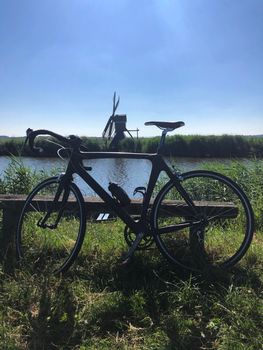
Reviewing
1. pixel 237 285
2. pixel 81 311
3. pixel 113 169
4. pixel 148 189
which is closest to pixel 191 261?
pixel 237 285

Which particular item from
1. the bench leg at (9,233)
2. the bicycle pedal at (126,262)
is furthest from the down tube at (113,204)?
the bench leg at (9,233)

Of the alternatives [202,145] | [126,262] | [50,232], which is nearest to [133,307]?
[126,262]

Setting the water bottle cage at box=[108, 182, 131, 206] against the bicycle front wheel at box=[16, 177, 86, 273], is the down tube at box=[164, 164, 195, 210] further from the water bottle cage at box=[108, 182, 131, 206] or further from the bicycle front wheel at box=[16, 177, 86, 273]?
the bicycle front wheel at box=[16, 177, 86, 273]

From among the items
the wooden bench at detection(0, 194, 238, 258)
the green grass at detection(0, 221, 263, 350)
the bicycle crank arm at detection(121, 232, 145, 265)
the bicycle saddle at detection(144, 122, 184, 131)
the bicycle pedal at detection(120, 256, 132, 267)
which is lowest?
the green grass at detection(0, 221, 263, 350)

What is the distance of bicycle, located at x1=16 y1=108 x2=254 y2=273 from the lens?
3.33 m

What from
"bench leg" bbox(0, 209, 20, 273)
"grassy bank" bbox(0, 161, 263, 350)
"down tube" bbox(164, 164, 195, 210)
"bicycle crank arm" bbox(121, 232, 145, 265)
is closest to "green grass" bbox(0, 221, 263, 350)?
"grassy bank" bbox(0, 161, 263, 350)

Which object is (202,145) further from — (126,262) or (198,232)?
(126,262)

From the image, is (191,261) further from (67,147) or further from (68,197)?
(67,147)

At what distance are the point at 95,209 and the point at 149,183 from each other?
706mm

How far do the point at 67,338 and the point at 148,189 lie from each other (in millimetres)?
1392

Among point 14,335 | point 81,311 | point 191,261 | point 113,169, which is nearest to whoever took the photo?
point 14,335

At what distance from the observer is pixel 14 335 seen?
2447mm

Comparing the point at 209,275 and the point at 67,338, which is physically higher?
the point at 209,275

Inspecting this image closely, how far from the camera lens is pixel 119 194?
3.43 m
